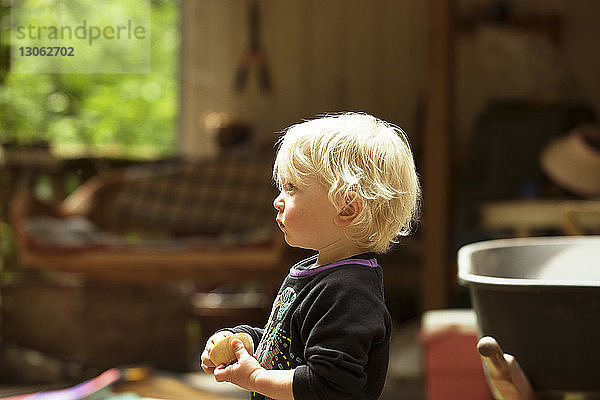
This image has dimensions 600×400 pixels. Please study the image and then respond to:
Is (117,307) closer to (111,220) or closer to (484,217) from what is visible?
(111,220)

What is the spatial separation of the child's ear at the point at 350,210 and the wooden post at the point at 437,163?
2268 millimetres

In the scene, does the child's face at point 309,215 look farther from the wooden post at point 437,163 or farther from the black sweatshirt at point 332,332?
the wooden post at point 437,163

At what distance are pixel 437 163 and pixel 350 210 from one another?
7.50 ft

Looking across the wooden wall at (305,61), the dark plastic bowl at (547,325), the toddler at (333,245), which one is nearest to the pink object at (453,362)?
the dark plastic bowl at (547,325)

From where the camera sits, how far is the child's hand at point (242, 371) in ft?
3.20

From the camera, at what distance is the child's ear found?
3.31ft

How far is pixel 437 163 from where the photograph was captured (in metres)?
3.26

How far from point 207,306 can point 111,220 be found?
0.73m

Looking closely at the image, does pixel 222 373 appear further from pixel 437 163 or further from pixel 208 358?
pixel 437 163

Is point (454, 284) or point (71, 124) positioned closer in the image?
point (454, 284)

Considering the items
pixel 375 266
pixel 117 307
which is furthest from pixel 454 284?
pixel 375 266

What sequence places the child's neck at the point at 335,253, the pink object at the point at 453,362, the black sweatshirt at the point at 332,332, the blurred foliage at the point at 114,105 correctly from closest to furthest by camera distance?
the black sweatshirt at the point at 332,332
the child's neck at the point at 335,253
the pink object at the point at 453,362
the blurred foliage at the point at 114,105

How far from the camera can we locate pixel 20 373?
3.66 m

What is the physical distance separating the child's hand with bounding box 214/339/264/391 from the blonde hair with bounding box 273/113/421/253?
6.9 inches
